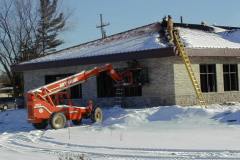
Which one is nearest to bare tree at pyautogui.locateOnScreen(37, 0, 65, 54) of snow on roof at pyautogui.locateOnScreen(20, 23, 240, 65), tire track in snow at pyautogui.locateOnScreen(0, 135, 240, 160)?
snow on roof at pyautogui.locateOnScreen(20, 23, 240, 65)

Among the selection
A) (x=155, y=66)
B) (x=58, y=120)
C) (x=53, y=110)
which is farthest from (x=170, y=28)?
(x=58, y=120)

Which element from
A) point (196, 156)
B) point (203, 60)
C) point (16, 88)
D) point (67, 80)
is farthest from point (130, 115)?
point (16, 88)

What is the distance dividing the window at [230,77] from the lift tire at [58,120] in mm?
10883

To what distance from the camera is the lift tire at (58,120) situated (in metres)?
22.7

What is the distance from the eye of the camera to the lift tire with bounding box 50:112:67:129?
22672mm

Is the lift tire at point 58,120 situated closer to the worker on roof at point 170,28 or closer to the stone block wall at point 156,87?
the stone block wall at point 156,87

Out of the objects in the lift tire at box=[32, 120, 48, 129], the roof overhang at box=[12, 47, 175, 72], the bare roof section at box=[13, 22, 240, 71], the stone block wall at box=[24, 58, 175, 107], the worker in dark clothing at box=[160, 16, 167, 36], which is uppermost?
the worker in dark clothing at box=[160, 16, 167, 36]

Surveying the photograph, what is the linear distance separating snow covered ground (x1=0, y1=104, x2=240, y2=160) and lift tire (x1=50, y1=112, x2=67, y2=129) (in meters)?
0.53

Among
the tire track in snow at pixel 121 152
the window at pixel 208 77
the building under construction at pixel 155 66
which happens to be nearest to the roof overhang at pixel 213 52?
the building under construction at pixel 155 66

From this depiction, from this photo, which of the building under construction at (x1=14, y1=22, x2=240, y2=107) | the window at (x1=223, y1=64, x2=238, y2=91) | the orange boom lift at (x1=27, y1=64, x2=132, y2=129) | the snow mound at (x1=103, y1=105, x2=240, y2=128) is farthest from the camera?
the window at (x1=223, y1=64, x2=238, y2=91)

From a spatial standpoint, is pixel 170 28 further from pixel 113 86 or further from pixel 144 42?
pixel 113 86

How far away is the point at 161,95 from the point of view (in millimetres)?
27500

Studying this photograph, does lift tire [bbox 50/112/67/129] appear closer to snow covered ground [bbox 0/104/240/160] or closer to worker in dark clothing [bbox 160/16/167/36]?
snow covered ground [bbox 0/104/240/160]

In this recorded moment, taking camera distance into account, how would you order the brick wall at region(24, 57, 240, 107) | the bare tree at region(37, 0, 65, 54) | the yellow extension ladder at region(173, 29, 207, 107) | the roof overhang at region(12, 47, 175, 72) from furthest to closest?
the bare tree at region(37, 0, 65, 54) → the brick wall at region(24, 57, 240, 107) → the roof overhang at region(12, 47, 175, 72) → the yellow extension ladder at region(173, 29, 207, 107)
